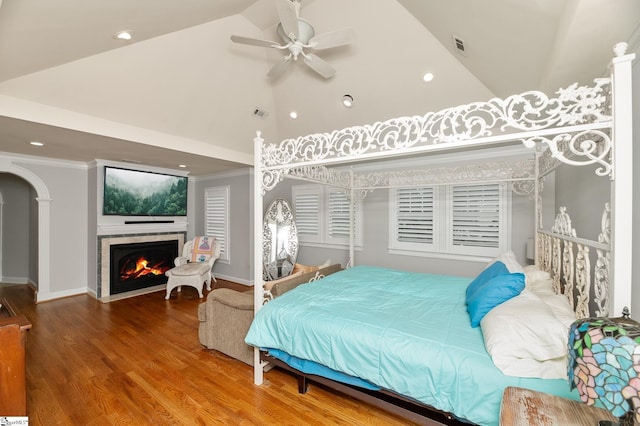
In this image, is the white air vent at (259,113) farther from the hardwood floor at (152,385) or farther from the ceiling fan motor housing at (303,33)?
the hardwood floor at (152,385)

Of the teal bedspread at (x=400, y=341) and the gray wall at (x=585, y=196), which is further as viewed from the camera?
the gray wall at (x=585, y=196)

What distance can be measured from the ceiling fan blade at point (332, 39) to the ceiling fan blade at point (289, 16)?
182 millimetres

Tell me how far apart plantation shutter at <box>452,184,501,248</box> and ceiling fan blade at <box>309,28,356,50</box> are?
2.52 metres

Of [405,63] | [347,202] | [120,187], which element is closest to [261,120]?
[347,202]

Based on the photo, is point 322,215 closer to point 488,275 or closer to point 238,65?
point 238,65

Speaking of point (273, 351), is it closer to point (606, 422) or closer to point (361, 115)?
point (606, 422)

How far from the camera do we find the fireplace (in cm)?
472

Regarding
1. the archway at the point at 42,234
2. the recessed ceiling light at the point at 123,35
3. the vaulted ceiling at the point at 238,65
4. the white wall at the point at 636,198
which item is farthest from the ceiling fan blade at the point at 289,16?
the archway at the point at 42,234

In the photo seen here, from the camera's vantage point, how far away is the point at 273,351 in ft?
7.26

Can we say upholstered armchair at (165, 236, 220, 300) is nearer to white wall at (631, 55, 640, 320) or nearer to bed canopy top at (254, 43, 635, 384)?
bed canopy top at (254, 43, 635, 384)

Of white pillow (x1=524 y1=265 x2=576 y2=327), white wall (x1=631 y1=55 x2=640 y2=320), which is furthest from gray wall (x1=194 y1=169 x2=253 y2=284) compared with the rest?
white wall (x1=631 y1=55 x2=640 y2=320)

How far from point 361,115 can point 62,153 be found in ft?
15.1

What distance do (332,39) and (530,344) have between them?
2.63m

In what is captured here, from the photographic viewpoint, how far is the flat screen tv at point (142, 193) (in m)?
4.62
